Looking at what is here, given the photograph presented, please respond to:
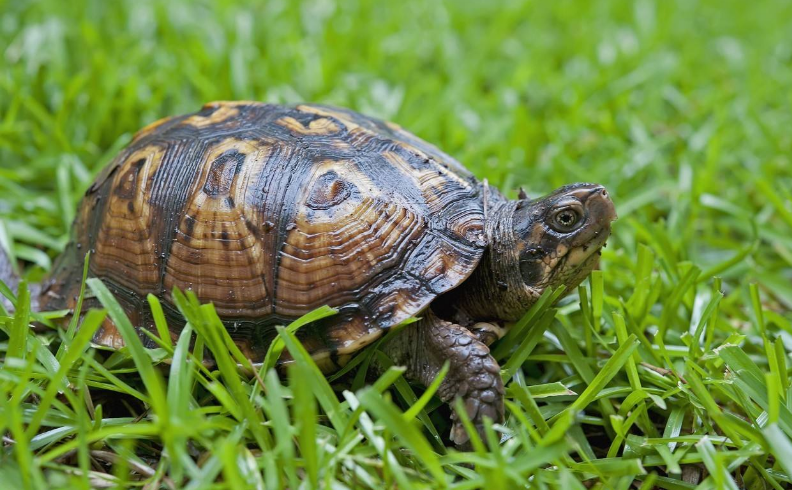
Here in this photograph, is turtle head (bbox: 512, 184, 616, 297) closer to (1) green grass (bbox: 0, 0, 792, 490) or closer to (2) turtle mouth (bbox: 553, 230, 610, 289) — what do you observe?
(2) turtle mouth (bbox: 553, 230, 610, 289)

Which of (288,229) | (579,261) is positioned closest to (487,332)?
(579,261)

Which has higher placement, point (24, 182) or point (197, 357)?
point (24, 182)

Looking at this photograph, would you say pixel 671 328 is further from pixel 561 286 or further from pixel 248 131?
pixel 248 131

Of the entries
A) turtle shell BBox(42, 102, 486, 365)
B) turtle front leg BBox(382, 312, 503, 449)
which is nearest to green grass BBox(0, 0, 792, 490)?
turtle front leg BBox(382, 312, 503, 449)

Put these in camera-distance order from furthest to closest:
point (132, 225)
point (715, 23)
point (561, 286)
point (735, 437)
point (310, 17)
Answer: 1. point (715, 23)
2. point (310, 17)
3. point (132, 225)
4. point (561, 286)
5. point (735, 437)

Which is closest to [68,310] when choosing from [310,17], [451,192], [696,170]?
[451,192]

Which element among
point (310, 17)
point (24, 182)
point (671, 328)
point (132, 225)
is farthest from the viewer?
point (310, 17)

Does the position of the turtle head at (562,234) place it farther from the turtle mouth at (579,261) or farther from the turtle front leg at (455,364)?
the turtle front leg at (455,364)
